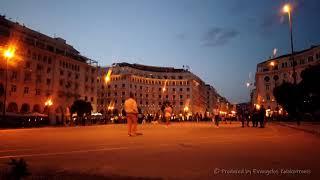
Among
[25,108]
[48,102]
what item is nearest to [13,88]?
[25,108]

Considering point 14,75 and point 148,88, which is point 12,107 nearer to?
point 14,75

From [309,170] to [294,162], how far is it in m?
1.16

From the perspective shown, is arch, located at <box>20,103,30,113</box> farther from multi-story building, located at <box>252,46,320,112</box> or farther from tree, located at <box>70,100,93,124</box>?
multi-story building, located at <box>252,46,320,112</box>

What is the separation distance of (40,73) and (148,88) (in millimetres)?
87501

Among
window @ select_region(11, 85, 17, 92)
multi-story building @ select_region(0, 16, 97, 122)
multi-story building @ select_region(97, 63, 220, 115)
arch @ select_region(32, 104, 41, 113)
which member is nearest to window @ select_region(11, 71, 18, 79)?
multi-story building @ select_region(0, 16, 97, 122)

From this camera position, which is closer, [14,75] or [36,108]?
[14,75]

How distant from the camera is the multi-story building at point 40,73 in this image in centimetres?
7394

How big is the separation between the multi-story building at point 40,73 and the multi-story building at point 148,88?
1607 inches

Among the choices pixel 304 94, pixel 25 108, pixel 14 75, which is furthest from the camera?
pixel 25 108

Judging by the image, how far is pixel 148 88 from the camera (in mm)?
167750

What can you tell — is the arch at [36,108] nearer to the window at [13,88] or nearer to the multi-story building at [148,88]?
the window at [13,88]

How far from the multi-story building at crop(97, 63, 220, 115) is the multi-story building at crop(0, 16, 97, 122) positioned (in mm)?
40828

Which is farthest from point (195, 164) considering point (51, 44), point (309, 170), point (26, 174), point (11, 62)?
point (51, 44)

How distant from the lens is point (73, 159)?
8.46 m
